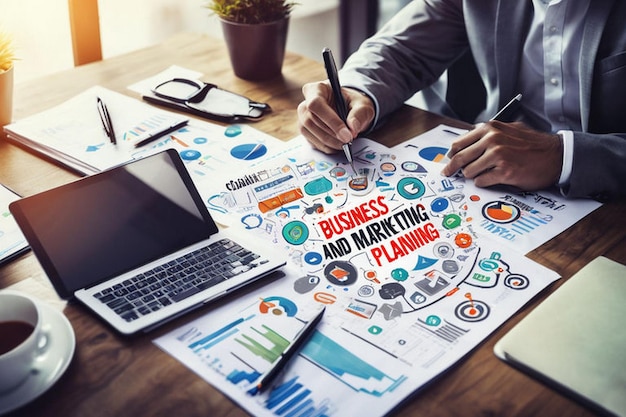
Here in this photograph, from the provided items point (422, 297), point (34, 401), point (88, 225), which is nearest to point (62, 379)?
point (34, 401)

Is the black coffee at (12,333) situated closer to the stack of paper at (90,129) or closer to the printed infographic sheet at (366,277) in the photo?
the printed infographic sheet at (366,277)

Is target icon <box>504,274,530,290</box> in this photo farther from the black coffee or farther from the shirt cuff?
the black coffee

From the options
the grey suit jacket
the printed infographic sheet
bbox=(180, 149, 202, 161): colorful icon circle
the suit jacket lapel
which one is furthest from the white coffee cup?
the suit jacket lapel

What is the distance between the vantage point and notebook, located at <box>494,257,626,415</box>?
63 cm

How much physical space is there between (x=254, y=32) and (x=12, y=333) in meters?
0.83

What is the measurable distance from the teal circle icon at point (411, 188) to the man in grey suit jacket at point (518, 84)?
0.06 meters

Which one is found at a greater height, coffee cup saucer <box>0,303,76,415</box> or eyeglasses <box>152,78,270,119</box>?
coffee cup saucer <box>0,303,76,415</box>

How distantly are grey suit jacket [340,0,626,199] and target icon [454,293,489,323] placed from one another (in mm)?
316

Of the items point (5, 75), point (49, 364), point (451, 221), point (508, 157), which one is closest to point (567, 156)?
point (508, 157)

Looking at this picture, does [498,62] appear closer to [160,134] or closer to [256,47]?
[256,47]

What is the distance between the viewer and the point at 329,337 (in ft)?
2.32

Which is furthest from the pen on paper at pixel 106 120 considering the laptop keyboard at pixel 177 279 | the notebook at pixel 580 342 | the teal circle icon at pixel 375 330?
the notebook at pixel 580 342

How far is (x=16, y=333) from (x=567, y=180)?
2.59 feet

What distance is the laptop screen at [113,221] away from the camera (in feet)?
2.46
